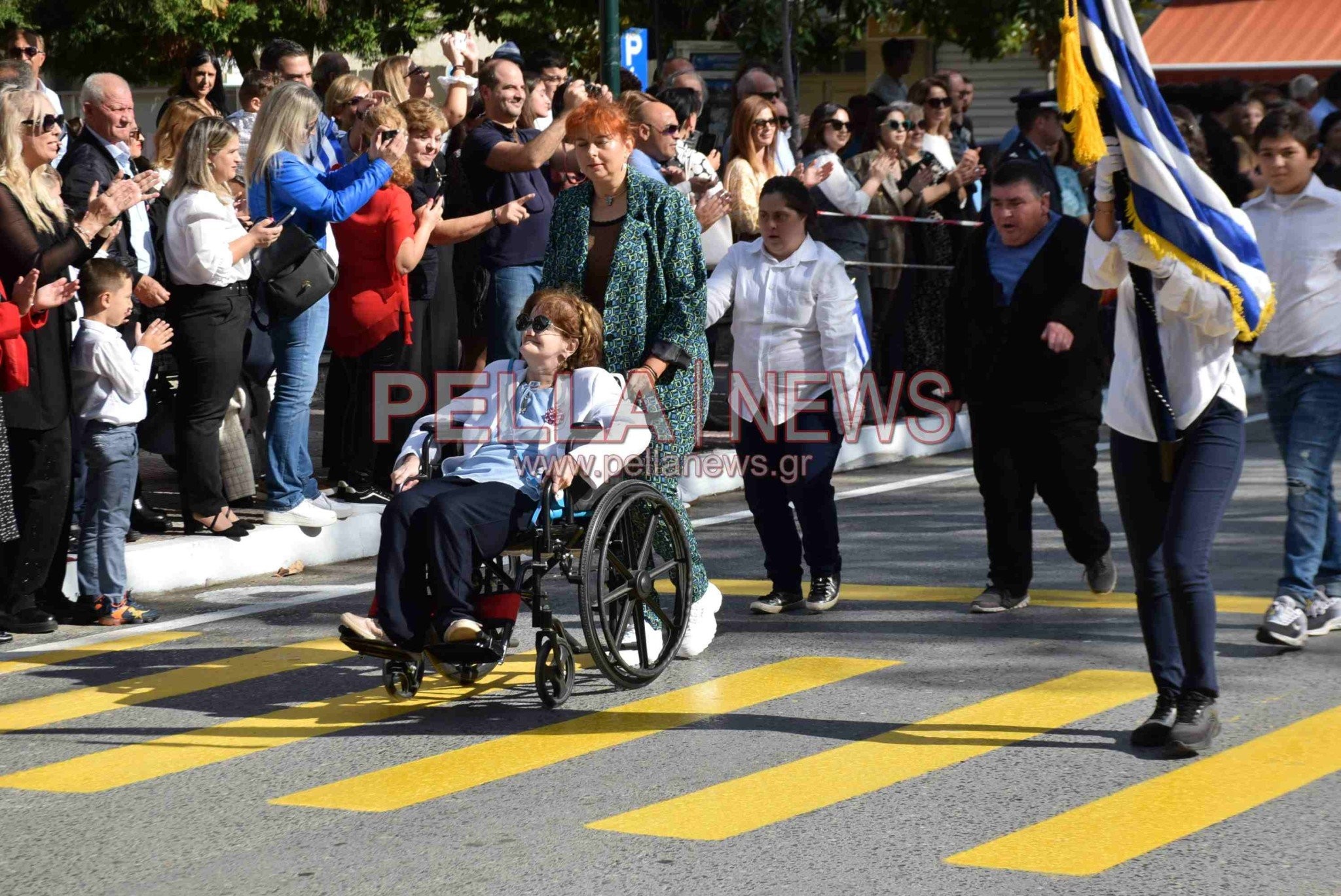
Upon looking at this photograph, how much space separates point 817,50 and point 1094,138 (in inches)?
942

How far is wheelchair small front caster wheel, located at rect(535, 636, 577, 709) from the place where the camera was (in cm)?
682

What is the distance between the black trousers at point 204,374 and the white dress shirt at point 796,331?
2.61 m

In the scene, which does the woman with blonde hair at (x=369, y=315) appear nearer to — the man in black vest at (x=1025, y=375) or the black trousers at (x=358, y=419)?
the black trousers at (x=358, y=419)

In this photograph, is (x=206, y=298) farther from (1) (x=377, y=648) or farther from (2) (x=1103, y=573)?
(2) (x=1103, y=573)

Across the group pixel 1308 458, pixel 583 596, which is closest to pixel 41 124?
pixel 583 596

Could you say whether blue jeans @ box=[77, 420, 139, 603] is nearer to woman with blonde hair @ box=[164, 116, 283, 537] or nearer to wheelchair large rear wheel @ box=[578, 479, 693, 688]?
woman with blonde hair @ box=[164, 116, 283, 537]

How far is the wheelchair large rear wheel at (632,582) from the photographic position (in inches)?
265

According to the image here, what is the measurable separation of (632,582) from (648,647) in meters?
0.33

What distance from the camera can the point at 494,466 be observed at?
23.3 feet

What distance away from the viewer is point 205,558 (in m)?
9.48

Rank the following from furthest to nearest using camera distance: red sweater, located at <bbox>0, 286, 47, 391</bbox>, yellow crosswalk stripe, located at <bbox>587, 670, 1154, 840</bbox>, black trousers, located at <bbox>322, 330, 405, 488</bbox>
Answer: black trousers, located at <bbox>322, 330, 405, 488</bbox> < red sweater, located at <bbox>0, 286, 47, 391</bbox> < yellow crosswalk stripe, located at <bbox>587, 670, 1154, 840</bbox>

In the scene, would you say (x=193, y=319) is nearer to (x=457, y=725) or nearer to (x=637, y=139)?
(x=637, y=139)

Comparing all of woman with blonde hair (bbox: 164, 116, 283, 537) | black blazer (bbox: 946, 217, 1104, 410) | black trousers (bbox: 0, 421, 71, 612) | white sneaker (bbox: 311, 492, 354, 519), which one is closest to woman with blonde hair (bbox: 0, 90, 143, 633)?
black trousers (bbox: 0, 421, 71, 612)

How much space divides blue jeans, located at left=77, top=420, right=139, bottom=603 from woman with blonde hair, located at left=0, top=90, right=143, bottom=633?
11cm
